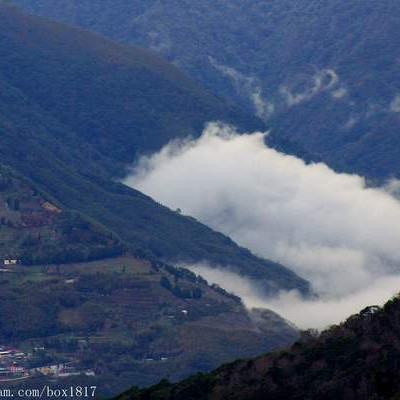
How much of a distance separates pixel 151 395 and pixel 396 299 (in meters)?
15.9

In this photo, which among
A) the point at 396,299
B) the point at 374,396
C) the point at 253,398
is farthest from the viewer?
the point at 396,299

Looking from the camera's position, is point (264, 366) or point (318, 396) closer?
point (318, 396)

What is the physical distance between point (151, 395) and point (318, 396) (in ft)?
59.1

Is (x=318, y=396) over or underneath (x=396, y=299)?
underneath

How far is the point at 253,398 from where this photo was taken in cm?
13888

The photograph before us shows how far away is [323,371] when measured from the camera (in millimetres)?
138625

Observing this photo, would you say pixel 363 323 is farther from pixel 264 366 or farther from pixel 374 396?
pixel 374 396

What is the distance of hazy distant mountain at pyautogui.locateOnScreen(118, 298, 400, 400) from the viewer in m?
133

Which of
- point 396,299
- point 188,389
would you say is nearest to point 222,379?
point 188,389

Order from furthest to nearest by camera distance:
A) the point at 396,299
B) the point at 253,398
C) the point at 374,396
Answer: the point at 396,299 < the point at 253,398 < the point at 374,396

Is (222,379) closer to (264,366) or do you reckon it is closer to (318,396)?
(264,366)

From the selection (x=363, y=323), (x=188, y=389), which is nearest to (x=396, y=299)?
(x=363, y=323)

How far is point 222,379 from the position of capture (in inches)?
5792

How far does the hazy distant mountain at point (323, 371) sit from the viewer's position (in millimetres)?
132875
